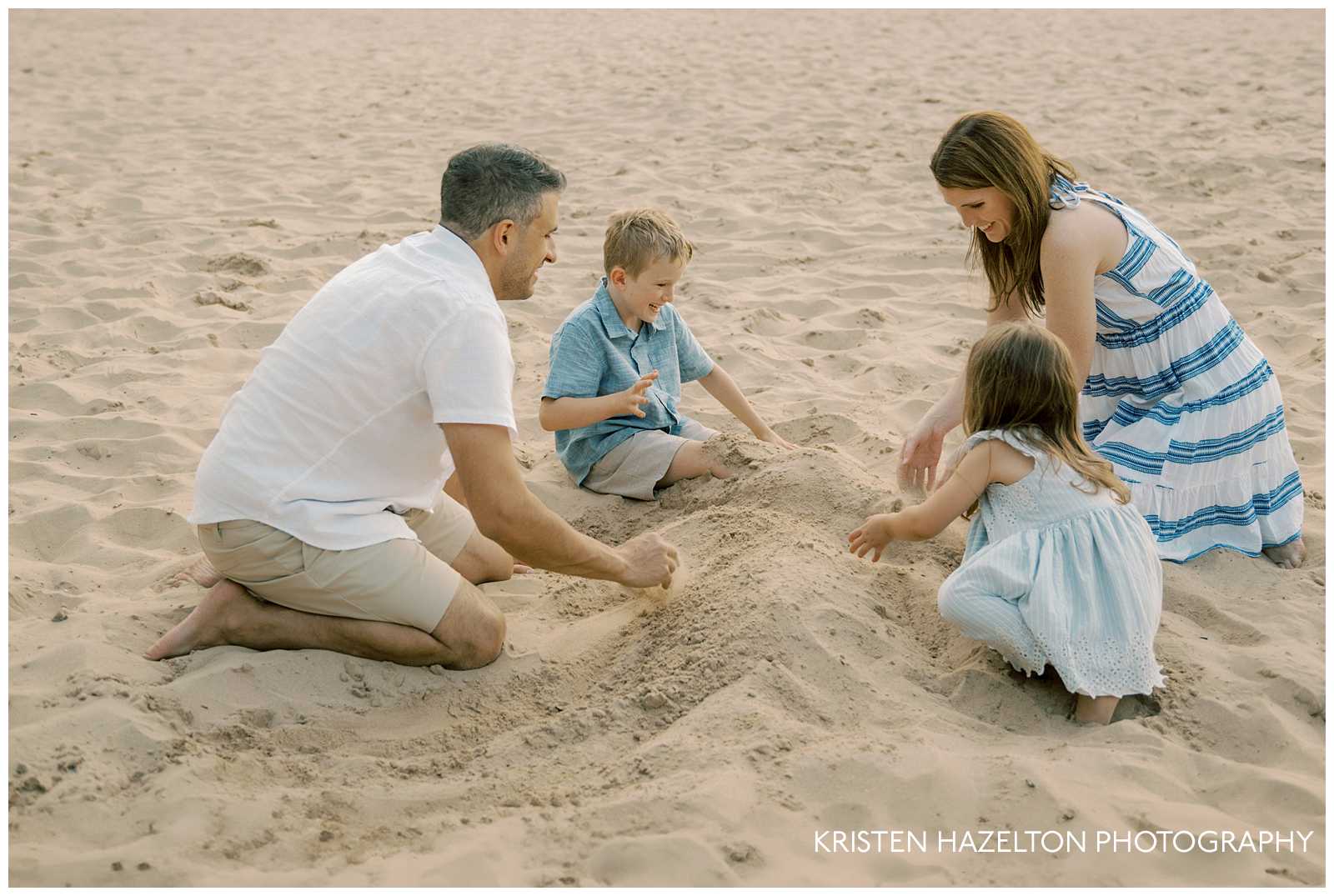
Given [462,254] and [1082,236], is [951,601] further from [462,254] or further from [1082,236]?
[462,254]

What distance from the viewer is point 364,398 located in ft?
8.84

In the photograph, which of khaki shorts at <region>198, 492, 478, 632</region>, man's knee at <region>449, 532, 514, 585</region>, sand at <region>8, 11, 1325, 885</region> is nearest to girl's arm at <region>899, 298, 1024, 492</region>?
sand at <region>8, 11, 1325, 885</region>

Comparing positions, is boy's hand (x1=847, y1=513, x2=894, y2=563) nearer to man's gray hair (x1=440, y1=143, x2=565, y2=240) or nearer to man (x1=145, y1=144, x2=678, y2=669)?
man (x1=145, y1=144, x2=678, y2=669)

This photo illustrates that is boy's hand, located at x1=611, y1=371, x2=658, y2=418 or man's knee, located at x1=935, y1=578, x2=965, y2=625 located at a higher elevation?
boy's hand, located at x1=611, y1=371, x2=658, y2=418

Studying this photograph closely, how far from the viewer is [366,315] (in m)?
2.69

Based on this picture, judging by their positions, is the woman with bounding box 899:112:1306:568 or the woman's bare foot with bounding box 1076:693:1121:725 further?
the woman with bounding box 899:112:1306:568

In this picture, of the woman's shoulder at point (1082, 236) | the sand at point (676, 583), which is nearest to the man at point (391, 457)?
the sand at point (676, 583)

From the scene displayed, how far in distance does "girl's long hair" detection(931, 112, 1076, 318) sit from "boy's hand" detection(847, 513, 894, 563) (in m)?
0.94

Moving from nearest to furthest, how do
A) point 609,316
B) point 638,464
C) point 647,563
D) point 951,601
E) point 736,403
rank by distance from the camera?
1. point 951,601
2. point 647,563
3. point 609,316
4. point 638,464
5. point 736,403

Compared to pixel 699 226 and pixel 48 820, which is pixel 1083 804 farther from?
pixel 699 226

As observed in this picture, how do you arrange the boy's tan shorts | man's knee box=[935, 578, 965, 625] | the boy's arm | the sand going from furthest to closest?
the boy's tan shorts → the boy's arm → man's knee box=[935, 578, 965, 625] → the sand

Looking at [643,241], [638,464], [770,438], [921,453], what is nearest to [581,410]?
[638,464]

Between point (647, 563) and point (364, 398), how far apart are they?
32.2 inches

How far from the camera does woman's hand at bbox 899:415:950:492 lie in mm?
3270
